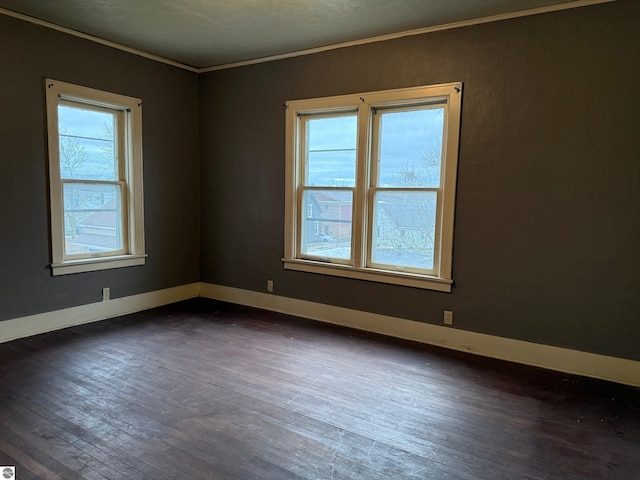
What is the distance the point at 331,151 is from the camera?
4328 millimetres

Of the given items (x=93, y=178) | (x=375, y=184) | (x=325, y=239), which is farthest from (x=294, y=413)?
(x=93, y=178)

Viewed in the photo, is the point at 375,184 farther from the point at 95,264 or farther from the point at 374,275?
the point at 95,264

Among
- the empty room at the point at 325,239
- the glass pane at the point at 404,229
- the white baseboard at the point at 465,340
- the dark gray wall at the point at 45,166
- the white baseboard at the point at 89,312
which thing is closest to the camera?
the empty room at the point at 325,239

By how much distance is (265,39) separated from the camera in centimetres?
399

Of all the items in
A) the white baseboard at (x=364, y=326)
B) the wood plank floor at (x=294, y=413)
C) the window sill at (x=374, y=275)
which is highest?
the window sill at (x=374, y=275)

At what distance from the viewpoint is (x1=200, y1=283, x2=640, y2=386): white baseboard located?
Answer: 10.3ft

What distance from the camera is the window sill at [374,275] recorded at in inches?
148

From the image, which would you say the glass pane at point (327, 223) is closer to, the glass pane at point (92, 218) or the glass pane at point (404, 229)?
the glass pane at point (404, 229)

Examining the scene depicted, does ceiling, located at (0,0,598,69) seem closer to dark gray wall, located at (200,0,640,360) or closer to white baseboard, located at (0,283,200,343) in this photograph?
dark gray wall, located at (200,0,640,360)

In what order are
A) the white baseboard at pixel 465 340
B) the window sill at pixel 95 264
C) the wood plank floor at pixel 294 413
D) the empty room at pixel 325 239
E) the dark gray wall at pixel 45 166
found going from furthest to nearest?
the window sill at pixel 95 264 → the dark gray wall at pixel 45 166 → the white baseboard at pixel 465 340 → the empty room at pixel 325 239 → the wood plank floor at pixel 294 413

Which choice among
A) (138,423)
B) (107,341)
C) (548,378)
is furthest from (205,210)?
(548,378)

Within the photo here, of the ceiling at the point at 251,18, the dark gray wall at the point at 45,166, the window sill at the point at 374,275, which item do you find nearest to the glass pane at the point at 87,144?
the dark gray wall at the point at 45,166

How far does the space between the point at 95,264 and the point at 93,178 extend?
849 millimetres

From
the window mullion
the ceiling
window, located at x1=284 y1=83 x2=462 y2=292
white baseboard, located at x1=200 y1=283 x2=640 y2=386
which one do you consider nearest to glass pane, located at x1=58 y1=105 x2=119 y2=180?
the ceiling
